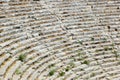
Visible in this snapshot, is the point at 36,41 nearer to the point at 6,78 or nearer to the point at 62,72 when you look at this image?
the point at 62,72

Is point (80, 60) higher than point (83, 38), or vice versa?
point (83, 38)

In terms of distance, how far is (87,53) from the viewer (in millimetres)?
11766

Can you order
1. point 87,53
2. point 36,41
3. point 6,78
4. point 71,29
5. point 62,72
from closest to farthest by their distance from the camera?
1. point 6,78
2. point 62,72
3. point 36,41
4. point 87,53
5. point 71,29

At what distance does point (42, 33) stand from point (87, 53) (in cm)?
179

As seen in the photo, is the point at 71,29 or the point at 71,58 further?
the point at 71,29

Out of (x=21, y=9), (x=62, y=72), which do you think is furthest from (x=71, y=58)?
(x=21, y=9)

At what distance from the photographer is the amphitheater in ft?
31.7

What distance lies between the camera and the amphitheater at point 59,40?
9672mm

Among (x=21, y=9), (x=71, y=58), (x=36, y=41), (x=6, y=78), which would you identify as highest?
(x=21, y=9)

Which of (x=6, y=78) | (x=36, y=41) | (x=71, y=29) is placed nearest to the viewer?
(x=6, y=78)

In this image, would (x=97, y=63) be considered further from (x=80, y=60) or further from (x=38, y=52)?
(x=38, y=52)

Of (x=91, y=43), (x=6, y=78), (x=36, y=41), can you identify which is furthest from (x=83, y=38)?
(x=6, y=78)

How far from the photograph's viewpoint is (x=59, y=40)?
1163cm

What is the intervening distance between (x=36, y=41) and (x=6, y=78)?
2959 millimetres
